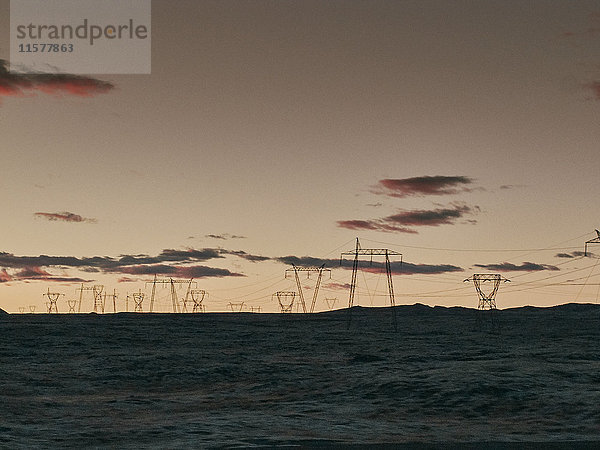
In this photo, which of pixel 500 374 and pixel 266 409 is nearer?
pixel 266 409

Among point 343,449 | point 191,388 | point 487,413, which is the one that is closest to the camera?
point 343,449

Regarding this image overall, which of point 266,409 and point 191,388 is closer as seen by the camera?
point 266,409

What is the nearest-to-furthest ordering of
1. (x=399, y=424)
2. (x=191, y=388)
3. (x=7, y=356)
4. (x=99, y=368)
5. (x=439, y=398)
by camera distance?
(x=399, y=424), (x=439, y=398), (x=191, y=388), (x=99, y=368), (x=7, y=356)

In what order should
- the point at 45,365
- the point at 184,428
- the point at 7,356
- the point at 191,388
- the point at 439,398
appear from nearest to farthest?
the point at 184,428
the point at 439,398
the point at 191,388
the point at 45,365
the point at 7,356

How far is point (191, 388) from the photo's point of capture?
1953 inches

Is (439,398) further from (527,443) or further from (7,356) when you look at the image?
(7,356)

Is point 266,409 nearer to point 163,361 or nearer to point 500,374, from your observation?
point 500,374

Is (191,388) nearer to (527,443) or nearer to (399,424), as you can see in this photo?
(399,424)

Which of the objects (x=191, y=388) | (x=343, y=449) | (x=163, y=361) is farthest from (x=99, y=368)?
(x=343, y=449)

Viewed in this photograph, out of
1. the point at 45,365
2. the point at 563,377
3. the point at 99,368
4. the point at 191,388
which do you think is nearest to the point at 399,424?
the point at 563,377

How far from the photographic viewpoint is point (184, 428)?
29094 millimetres

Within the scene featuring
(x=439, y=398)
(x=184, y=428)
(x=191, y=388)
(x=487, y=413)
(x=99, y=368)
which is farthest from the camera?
(x=99, y=368)

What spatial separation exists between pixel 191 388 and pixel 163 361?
14755 millimetres

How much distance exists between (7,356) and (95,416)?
4389 cm
